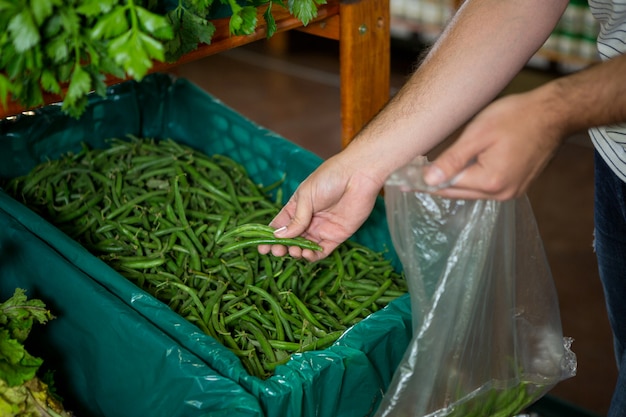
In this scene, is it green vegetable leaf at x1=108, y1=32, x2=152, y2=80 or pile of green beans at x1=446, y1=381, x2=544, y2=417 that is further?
pile of green beans at x1=446, y1=381, x2=544, y2=417

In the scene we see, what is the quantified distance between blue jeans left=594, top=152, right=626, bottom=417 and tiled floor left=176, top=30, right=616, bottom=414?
0.50 meters

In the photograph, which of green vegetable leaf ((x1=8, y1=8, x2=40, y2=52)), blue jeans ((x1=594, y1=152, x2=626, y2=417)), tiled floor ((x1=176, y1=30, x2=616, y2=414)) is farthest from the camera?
tiled floor ((x1=176, y1=30, x2=616, y2=414))

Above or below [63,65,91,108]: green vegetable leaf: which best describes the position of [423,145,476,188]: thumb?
below

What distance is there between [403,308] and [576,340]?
159 cm

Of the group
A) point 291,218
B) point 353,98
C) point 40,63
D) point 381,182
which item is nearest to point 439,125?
point 381,182

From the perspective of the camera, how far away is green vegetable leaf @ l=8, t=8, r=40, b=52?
103 centimetres

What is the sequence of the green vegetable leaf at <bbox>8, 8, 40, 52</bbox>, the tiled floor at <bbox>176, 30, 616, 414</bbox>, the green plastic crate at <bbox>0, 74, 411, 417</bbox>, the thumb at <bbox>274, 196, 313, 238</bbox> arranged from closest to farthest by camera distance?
1. the green vegetable leaf at <bbox>8, 8, 40, 52</bbox>
2. the green plastic crate at <bbox>0, 74, 411, 417</bbox>
3. the thumb at <bbox>274, 196, 313, 238</bbox>
4. the tiled floor at <bbox>176, 30, 616, 414</bbox>

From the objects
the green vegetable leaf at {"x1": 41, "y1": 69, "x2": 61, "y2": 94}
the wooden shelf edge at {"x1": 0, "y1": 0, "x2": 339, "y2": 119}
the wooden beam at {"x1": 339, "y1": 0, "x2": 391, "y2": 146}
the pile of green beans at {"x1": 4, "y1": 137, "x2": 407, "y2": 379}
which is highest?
the green vegetable leaf at {"x1": 41, "y1": 69, "x2": 61, "y2": 94}

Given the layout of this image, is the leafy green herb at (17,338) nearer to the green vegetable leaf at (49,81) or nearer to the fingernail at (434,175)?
the green vegetable leaf at (49,81)

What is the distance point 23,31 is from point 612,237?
1263 millimetres

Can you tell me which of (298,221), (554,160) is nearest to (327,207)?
(298,221)

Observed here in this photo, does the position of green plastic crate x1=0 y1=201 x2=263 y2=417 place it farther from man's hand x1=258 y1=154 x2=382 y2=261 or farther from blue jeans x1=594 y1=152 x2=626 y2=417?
blue jeans x1=594 y1=152 x2=626 y2=417

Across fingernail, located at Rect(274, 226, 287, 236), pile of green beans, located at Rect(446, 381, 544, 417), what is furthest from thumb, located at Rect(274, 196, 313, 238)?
pile of green beans, located at Rect(446, 381, 544, 417)

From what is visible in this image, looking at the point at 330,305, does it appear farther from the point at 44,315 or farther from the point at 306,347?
the point at 44,315
